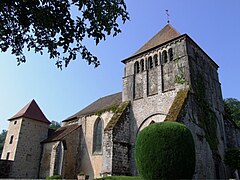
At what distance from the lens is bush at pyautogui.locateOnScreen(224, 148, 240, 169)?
16266mm

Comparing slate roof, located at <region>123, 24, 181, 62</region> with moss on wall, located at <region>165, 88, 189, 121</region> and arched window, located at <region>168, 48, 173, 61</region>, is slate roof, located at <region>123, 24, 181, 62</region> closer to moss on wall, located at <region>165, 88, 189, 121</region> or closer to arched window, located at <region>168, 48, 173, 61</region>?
arched window, located at <region>168, 48, 173, 61</region>

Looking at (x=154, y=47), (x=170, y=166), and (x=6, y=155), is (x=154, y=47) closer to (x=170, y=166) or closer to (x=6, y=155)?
(x=170, y=166)

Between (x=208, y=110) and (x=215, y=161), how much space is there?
3.67 m

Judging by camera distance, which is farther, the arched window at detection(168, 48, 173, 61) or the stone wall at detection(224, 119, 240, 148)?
the stone wall at detection(224, 119, 240, 148)

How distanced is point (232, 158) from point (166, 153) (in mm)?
9498

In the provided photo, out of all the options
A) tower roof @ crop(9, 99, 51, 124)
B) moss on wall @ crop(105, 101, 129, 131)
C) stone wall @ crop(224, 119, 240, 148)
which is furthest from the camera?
tower roof @ crop(9, 99, 51, 124)

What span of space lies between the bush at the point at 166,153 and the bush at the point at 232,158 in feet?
27.1

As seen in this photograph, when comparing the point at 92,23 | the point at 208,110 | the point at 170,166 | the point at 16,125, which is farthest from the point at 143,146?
the point at 16,125

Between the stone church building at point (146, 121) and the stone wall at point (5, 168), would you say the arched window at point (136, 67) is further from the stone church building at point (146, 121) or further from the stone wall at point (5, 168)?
the stone wall at point (5, 168)

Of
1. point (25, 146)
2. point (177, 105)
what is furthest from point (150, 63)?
point (25, 146)

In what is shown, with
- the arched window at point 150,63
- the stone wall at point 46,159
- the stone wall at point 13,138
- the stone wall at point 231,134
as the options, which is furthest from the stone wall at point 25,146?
the stone wall at point 231,134

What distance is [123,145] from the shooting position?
16.6 metres

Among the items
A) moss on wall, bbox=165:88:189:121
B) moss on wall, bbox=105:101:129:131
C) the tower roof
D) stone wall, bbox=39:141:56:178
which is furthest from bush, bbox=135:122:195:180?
the tower roof

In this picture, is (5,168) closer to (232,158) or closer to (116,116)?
(116,116)
